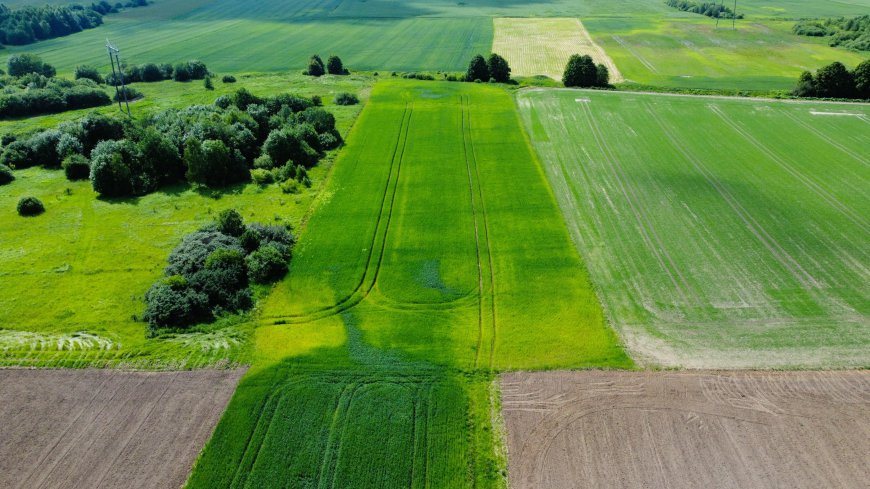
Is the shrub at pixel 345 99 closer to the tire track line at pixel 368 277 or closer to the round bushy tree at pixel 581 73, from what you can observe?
the tire track line at pixel 368 277

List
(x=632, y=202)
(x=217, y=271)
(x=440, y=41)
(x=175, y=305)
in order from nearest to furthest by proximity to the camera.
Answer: (x=175, y=305)
(x=217, y=271)
(x=632, y=202)
(x=440, y=41)

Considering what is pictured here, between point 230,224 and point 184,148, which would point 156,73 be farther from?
point 230,224

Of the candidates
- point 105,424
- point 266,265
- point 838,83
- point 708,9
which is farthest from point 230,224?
point 708,9

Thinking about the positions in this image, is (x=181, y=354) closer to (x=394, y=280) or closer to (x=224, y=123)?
(x=394, y=280)

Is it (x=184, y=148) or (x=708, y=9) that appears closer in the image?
(x=184, y=148)

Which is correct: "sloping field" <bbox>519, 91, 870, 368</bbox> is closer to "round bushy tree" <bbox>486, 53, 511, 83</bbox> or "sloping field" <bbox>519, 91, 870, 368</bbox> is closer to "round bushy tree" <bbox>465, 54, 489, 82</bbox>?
"round bushy tree" <bbox>486, 53, 511, 83</bbox>

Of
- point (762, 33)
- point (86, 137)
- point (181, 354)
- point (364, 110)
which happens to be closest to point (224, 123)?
point (86, 137)

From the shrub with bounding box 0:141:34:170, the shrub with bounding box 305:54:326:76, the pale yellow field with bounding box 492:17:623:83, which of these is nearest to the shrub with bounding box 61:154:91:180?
the shrub with bounding box 0:141:34:170
